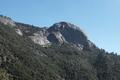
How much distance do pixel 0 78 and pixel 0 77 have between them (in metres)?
2.17

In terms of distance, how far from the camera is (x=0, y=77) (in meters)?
112

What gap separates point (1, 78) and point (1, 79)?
2.29m

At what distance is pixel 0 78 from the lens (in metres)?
110

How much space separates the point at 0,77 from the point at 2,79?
2.56 m

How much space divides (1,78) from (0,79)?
3705 millimetres

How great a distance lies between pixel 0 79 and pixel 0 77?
185 inches

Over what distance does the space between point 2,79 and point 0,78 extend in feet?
2.67

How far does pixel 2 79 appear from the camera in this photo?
109938mm

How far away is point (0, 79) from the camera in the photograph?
108 meters

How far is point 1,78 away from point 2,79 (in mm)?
1456

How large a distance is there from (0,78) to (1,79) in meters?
1.22

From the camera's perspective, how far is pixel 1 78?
111 metres
